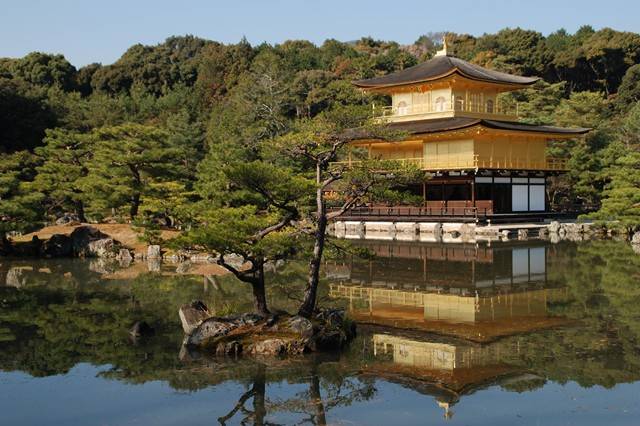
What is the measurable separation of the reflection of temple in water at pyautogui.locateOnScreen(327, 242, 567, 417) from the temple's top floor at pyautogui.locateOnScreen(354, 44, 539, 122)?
13.1m

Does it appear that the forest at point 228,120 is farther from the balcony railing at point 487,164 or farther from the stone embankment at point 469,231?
the stone embankment at point 469,231

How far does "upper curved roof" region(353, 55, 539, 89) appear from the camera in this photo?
35250 millimetres

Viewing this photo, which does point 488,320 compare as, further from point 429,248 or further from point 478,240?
point 478,240

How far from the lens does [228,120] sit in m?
48.8

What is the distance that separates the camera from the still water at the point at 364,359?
827 centimetres

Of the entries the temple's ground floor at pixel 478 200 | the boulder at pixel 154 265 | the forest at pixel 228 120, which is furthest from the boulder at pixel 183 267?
the temple's ground floor at pixel 478 200

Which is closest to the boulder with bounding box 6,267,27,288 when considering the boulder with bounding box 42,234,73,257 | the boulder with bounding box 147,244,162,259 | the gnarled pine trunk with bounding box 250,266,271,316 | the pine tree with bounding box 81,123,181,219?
the boulder with bounding box 42,234,73,257

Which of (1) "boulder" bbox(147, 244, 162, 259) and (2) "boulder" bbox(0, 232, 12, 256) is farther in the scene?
(2) "boulder" bbox(0, 232, 12, 256)

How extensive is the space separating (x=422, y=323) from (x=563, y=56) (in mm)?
59939

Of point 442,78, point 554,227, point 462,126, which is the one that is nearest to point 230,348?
point 462,126

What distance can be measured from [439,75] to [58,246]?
19768mm

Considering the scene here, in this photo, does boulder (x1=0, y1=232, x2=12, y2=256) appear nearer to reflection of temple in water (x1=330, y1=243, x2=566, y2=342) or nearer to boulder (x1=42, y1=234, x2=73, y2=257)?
boulder (x1=42, y1=234, x2=73, y2=257)

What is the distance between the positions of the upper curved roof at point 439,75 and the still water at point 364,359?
18511 mm

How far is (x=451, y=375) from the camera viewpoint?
9.43 m
